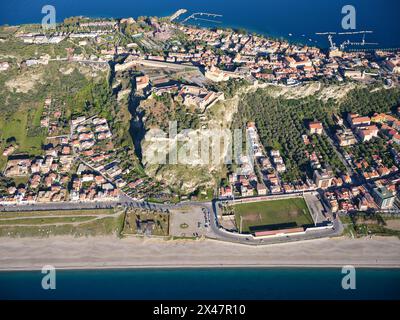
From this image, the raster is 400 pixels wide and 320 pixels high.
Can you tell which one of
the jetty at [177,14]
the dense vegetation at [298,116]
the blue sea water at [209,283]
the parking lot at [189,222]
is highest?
the jetty at [177,14]

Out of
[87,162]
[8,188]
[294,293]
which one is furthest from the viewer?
[87,162]

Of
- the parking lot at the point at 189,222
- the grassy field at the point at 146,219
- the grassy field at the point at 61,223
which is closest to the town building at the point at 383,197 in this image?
the parking lot at the point at 189,222

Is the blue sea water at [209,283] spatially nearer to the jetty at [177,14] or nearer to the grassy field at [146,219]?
the grassy field at [146,219]

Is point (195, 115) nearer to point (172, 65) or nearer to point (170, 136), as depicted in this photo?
point (170, 136)

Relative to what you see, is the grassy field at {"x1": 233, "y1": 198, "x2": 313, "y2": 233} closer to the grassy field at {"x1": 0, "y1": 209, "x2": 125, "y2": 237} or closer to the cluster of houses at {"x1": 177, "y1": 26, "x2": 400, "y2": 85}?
the grassy field at {"x1": 0, "y1": 209, "x2": 125, "y2": 237}

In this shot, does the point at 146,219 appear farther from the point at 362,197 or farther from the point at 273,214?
the point at 362,197

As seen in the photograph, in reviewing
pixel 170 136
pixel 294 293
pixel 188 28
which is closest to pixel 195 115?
pixel 170 136

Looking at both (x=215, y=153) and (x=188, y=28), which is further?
→ (x=188, y=28)

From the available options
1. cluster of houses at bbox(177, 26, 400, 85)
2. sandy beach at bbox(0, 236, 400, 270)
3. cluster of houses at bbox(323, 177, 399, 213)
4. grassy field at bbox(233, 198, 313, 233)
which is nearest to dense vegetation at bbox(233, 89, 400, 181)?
cluster of houses at bbox(177, 26, 400, 85)
